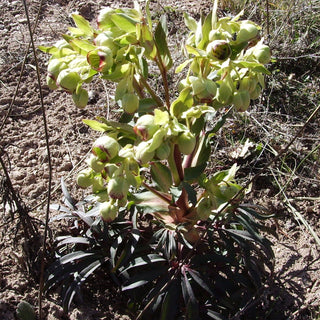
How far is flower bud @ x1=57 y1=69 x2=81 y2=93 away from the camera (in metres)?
1.10

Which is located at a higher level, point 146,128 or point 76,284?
point 146,128

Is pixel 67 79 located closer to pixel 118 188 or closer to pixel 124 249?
pixel 118 188

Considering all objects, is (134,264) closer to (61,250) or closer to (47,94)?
(61,250)

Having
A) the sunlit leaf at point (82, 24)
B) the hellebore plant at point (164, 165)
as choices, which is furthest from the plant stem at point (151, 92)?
the sunlit leaf at point (82, 24)

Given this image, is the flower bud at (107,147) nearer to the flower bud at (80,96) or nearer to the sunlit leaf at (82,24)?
the flower bud at (80,96)

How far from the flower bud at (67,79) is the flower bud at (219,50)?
0.38m

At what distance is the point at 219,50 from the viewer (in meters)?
1.07

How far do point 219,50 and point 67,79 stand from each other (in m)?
0.43

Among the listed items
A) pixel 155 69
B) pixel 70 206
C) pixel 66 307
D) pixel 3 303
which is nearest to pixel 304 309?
pixel 66 307

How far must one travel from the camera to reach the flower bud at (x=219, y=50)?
1061 millimetres

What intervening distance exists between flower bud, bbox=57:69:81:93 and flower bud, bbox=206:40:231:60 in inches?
15.0

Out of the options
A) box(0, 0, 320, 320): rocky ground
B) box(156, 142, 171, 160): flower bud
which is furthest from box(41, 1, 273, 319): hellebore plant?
box(0, 0, 320, 320): rocky ground

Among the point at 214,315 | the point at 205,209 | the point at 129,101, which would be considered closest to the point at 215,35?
the point at 129,101

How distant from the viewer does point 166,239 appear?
1.52 metres
